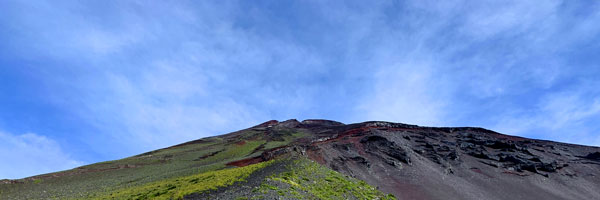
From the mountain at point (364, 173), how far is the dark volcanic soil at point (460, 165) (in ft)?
0.58

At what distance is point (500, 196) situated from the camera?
4606cm

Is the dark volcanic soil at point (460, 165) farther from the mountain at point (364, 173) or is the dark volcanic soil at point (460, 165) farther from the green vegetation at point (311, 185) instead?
the green vegetation at point (311, 185)

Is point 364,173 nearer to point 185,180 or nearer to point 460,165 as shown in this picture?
point 460,165

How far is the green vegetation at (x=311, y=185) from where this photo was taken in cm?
2639

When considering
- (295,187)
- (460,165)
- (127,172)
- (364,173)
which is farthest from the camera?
(127,172)

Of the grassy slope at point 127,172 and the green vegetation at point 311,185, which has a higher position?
the grassy slope at point 127,172

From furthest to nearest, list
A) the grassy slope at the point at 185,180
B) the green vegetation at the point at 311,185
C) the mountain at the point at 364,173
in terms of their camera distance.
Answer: the mountain at the point at 364,173, the grassy slope at the point at 185,180, the green vegetation at the point at 311,185

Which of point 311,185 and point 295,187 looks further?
point 311,185

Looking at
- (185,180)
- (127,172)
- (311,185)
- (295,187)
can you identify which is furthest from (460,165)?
(127,172)

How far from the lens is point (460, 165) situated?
55.6m

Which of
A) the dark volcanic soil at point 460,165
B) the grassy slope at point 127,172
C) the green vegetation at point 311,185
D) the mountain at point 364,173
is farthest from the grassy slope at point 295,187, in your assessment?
the grassy slope at point 127,172

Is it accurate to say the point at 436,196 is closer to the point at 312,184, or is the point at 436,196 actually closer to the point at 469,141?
the point at 312,184

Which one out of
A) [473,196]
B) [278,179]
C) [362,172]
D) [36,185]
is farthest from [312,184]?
[36,185]

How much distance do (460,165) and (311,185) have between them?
36200 millimetres
